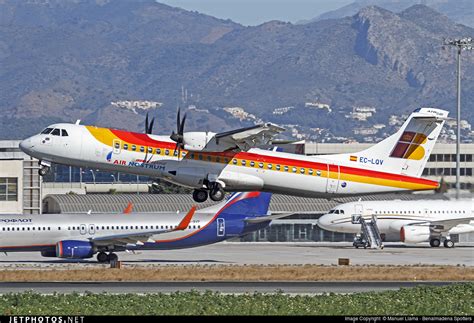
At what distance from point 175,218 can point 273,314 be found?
5330cm

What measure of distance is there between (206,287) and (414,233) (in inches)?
2485

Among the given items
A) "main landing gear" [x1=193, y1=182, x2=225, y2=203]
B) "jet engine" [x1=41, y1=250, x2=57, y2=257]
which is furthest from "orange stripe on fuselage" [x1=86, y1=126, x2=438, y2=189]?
"jet engine" [x1=41, y1=250, x2=57, y2=257]

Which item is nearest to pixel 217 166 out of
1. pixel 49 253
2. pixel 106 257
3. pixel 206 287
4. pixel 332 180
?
pixel 332 180

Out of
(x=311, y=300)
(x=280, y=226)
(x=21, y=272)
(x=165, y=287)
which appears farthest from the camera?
(x=280, y=226)

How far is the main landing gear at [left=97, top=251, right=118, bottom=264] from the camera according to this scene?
100875 millimetres

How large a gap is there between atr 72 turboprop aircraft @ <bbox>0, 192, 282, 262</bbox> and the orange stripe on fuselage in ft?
117

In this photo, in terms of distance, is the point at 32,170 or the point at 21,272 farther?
the point at 32,170

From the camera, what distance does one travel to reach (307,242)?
481ft

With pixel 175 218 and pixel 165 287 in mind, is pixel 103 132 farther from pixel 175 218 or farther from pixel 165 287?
pixel 175 218

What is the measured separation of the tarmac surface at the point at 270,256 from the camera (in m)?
104

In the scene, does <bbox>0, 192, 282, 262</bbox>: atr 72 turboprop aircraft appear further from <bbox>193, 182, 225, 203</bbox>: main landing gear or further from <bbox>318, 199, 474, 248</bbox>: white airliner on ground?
<bbox>193, 182, 225, 203</bbox>: main landing gear

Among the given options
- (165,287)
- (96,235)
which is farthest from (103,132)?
(96,235)

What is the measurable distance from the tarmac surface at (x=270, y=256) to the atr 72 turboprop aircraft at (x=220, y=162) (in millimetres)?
33151

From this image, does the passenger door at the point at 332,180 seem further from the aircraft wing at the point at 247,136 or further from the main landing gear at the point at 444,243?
the main landing gear at the point at 444,243
